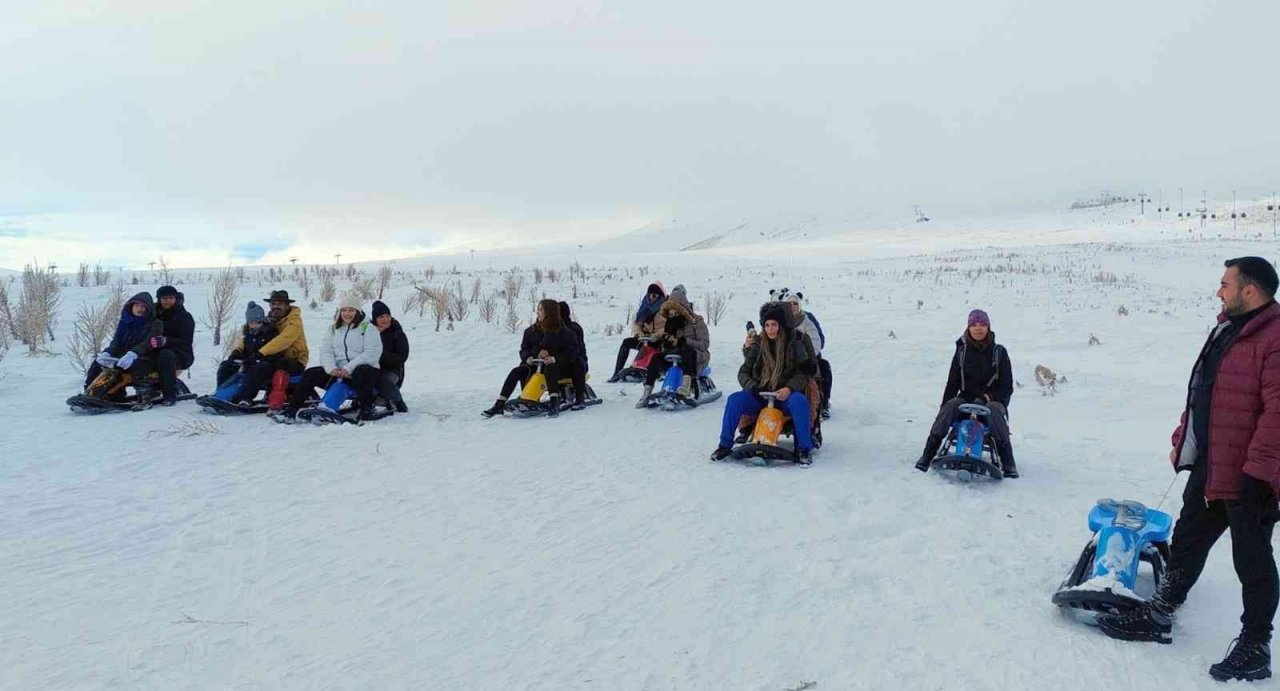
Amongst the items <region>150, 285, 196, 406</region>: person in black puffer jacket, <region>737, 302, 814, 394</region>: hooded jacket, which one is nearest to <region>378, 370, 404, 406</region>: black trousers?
<region>150, 285, 196, 406</region>: person in black puffer jacket

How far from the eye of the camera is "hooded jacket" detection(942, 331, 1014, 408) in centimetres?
730

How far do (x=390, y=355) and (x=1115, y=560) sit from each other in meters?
8.11

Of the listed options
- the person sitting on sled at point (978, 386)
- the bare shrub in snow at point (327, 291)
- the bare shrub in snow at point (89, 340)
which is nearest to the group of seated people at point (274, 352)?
the bare shrub in snow at point (89, 340)

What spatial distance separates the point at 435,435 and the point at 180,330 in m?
4.09

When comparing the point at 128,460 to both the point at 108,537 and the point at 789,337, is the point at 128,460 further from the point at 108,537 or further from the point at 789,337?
the point at 789,337

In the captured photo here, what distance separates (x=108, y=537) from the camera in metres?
5.63

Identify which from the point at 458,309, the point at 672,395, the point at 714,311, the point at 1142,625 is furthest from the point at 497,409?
the point at 714,311

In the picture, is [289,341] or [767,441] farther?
[289,341]

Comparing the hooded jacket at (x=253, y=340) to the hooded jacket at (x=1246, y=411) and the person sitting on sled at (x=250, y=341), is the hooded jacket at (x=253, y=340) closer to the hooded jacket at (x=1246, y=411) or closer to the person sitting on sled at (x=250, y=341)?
the person sitting on sled at (x=250, y=341)

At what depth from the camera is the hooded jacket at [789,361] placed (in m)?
7.84

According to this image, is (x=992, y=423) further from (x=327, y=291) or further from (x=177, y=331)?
(x=327, y=291)

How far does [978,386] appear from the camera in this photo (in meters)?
7.35

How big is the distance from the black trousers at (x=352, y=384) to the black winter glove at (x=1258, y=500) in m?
8.32

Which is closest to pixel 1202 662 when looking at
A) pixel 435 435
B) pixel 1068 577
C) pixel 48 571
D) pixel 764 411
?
pixel 1068 577
